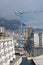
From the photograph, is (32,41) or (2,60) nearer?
(2,60)

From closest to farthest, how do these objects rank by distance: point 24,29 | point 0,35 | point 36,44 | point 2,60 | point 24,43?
point 2,60 → point 0,35 → point 36,44 → point 24,43 → point 24,29

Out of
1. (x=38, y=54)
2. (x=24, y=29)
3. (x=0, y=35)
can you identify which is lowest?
(x=38, y=54)

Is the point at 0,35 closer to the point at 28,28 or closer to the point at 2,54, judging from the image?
the point at 2,54

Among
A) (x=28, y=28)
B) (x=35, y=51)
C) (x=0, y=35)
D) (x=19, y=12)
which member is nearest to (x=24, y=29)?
(x=28, y=28)

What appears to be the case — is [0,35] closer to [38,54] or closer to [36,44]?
[38,54]

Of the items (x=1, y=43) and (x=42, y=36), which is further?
(x=42, y=36)

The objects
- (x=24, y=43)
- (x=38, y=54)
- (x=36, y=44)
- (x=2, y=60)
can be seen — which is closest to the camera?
(x=2, y=60)

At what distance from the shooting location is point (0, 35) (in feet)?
64.2

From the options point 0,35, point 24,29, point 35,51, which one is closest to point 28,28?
point 24,29

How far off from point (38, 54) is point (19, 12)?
16002 millimetres

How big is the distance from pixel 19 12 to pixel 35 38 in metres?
9.96

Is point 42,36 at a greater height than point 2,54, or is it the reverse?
point 42,36

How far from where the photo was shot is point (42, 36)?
40906 mm

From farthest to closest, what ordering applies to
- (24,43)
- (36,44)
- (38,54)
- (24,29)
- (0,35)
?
(24,29) → (24,43) → (36,44) → (38,54) → (0,35)
